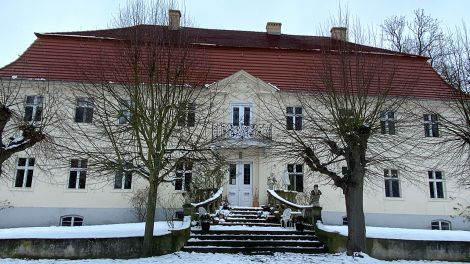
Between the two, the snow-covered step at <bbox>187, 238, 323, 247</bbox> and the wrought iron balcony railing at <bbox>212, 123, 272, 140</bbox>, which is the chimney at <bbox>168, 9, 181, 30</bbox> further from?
the snow-covered step at <bbox>187, 238, 323, 247</bbox>

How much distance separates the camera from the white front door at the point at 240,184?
20.3 metres

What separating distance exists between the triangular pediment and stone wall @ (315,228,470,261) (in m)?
10.7

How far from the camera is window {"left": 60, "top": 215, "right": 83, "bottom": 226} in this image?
62.5ft

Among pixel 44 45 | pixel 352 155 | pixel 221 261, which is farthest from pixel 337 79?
pixel 44 45

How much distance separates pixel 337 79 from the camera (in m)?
13.9

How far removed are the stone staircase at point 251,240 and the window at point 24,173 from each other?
1040 centimetres

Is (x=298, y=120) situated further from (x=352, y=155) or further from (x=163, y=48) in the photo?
(x=163, y=48)

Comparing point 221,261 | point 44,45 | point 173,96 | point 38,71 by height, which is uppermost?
point 44,45

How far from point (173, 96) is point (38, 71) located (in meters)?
11.4

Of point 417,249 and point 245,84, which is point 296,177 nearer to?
point 245,84

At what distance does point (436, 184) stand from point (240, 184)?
33.9 feet

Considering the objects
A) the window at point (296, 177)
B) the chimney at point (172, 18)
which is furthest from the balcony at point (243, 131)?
the chimney at point (172, 18)

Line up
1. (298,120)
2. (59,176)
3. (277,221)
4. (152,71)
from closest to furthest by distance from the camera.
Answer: (152,71) < (277,221) < (59,176) < (298,120)

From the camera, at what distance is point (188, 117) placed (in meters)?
12.8
